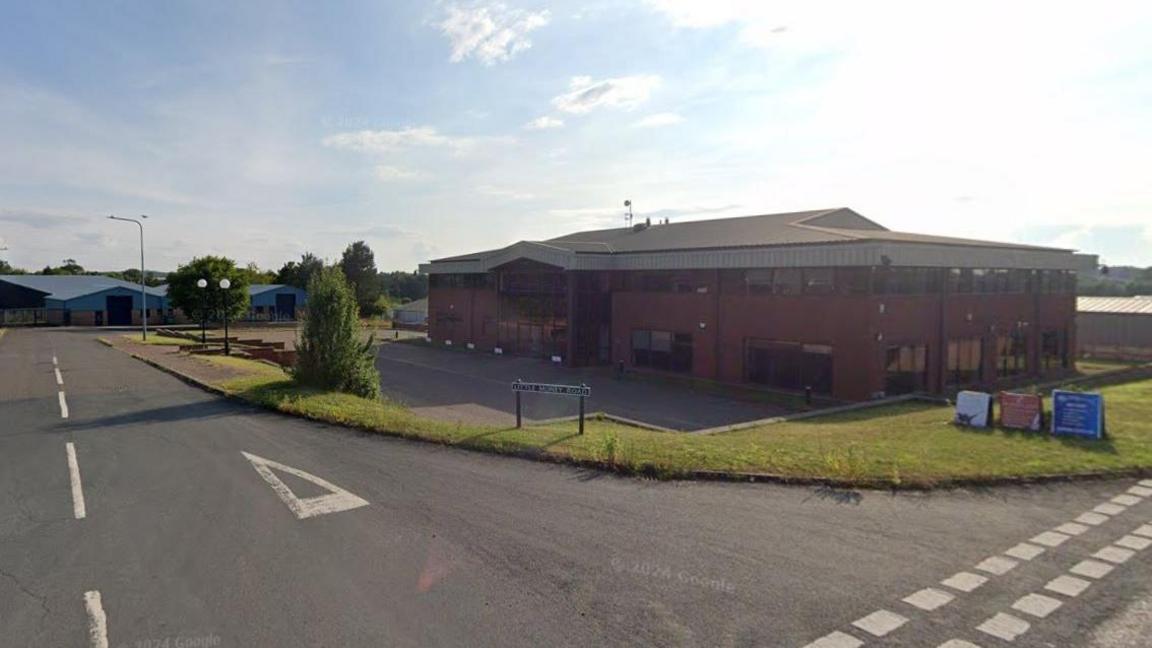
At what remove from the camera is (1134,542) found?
7906 millimetres

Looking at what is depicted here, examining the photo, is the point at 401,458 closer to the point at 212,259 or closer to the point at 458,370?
the point at 458,370

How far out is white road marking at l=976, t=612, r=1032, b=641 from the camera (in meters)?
5.73

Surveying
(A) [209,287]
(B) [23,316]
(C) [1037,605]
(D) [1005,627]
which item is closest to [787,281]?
(C) [1037,605]

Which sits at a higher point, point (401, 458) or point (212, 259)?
point (212, 259)

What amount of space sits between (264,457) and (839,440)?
11286 mm

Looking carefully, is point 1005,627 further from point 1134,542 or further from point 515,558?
point 515,558

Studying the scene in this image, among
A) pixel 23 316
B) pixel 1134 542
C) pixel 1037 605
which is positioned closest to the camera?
pixel 1037 605

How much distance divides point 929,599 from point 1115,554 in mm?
3002

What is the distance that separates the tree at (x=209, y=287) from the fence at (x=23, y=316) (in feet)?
82.6

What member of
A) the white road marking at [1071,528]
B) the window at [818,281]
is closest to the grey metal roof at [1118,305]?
the window at [818,281]

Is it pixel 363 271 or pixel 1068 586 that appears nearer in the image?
pixel 1068 586

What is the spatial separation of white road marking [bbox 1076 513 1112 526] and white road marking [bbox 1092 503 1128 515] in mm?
218

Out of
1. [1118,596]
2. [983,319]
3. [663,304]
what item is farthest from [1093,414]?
[663,304]

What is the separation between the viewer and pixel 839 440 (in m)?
13.9
